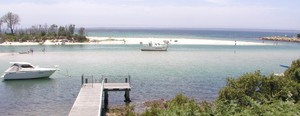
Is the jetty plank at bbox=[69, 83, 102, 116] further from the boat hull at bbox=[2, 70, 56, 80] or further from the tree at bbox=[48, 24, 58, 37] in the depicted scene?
the tree at bbox=[48, 24, 58, 37]

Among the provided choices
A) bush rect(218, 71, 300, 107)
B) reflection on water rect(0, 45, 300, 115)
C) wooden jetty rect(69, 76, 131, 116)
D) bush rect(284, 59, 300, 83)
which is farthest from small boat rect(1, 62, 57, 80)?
bush rect(284, 59, 300, 83)

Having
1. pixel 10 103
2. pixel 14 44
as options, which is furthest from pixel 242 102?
pixel 14 44

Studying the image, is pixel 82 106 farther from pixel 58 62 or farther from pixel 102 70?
pixel 58 62

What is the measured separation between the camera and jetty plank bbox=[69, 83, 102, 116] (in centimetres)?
2734

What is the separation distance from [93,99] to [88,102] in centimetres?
110

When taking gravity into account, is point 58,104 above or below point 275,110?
below

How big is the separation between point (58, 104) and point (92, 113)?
8.57 m

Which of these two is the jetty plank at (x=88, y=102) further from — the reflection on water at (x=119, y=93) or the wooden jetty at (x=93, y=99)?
the reflection on water at (x=119, y=93)

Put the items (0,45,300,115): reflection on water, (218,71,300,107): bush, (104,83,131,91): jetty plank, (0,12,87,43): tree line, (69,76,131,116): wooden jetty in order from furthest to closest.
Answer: (0,12,87,43): tree line
(104,83,131,91): jetty plank
(0,45,300,115): reflection on water
(69,76,131,116): wooden jetty
(218,71,300,107): bush

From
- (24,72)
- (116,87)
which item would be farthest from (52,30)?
(116,87)

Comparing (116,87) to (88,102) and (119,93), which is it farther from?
(88,102)

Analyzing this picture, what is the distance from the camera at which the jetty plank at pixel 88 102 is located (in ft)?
89.7

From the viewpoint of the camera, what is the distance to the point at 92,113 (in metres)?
27.2

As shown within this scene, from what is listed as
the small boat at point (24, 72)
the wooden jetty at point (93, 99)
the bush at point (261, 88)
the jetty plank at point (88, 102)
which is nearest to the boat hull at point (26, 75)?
the small boat at point (24, 72)
